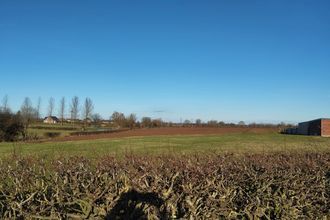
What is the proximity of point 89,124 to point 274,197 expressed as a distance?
3992 inches

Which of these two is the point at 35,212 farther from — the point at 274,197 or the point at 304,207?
the point at 304,207

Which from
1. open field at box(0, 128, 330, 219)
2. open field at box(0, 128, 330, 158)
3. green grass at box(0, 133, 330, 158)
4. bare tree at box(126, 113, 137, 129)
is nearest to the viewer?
open field at box(0, 128, 330, 219)

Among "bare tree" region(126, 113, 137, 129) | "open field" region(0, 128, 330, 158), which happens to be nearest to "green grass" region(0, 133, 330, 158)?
"open field" region(0, 128, 330, 158)

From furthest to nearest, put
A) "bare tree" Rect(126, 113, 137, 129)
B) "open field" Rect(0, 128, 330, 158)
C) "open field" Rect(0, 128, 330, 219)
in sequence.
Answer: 1. "bare tree" Rect(126, 113, 137, 129)
2. "open field" Rect(0, 128, 330, 158)
3. "open field" Rect(0, 128, 330, 219)

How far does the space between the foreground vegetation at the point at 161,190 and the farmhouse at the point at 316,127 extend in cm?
6819

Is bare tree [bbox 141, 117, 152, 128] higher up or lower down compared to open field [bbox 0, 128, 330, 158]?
higher up

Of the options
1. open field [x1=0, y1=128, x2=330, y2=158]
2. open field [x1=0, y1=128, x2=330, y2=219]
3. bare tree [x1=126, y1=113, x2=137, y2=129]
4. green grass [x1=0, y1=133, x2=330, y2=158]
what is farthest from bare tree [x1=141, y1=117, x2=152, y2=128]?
open field [x1=0, y1=128, x2=330, y2=219]

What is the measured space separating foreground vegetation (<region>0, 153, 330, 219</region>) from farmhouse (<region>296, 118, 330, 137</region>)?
68.2 m

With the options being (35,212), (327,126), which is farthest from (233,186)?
(327,126)

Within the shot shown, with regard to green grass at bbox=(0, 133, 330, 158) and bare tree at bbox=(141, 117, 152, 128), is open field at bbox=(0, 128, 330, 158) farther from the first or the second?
bare tree at bbox=(141, 117, 152, 128)

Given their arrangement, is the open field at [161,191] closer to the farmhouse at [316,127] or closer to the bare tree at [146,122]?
the farmhouse at [316,127]

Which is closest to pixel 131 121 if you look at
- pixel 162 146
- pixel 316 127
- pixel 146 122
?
pixel 146 122

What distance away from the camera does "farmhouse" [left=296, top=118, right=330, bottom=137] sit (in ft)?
229

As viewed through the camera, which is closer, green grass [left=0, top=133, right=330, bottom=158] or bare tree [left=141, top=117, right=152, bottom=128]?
green grass [left=0, top=133, right=330, bottom=158]
